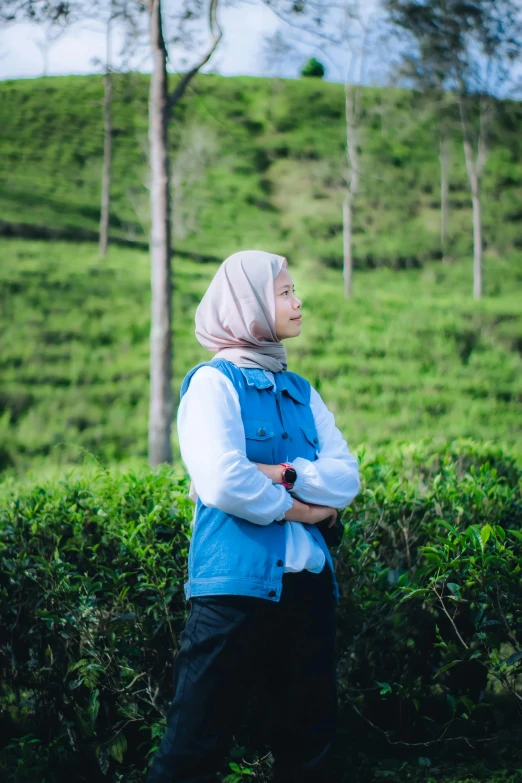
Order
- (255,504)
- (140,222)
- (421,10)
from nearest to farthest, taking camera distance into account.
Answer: (255,504)
(421,10)
(140,222)

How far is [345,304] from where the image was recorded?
13.6m

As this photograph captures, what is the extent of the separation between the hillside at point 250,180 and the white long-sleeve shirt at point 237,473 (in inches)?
469

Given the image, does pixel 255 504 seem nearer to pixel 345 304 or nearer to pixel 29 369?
pixel 29 369

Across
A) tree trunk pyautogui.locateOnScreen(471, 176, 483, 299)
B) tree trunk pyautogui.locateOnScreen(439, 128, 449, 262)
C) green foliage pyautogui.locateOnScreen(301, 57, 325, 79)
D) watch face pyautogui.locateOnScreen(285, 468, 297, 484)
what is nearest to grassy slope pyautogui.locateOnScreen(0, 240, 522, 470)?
tree trunk pyautogui.locateOnScreen(471, 176, 483, 299)

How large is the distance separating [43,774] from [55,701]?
23 centimetres

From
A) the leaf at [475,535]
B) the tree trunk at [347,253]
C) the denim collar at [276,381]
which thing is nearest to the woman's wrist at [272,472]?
the denim collar at [276,381]

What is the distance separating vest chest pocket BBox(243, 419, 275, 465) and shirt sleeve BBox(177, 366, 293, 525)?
5 centimetres

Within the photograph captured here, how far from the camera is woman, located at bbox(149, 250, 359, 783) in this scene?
1774 millimetres

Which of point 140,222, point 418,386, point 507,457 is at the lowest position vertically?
point 418,386

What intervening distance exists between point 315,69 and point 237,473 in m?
33.9

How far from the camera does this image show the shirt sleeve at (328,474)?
1891 mm

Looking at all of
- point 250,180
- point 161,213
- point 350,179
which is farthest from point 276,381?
point 250,180

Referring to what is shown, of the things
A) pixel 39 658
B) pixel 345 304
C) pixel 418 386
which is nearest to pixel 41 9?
pixel 39 658

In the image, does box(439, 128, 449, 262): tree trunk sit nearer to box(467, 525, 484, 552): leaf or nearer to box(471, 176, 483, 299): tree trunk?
box(471, 176, 483, 299): tree trunk
